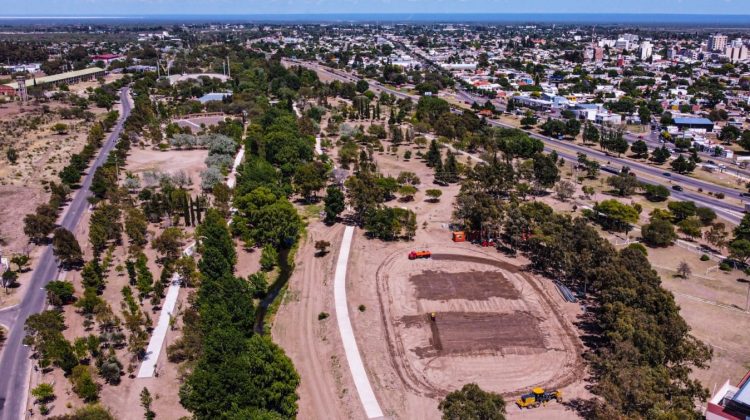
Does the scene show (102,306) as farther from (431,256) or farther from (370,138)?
(370,138)

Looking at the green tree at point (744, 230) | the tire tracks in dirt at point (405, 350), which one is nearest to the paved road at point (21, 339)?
the tire tracks in dirt at point (405, 350)

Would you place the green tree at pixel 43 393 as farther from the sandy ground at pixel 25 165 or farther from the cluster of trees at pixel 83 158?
the cluster of trees at pixel 83 158

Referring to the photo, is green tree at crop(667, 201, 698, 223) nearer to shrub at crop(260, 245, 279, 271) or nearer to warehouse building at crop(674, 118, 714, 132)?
shrub at crop(260, 245, 279, 271)

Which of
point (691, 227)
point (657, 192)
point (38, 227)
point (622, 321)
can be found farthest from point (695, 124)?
point (38, 227)

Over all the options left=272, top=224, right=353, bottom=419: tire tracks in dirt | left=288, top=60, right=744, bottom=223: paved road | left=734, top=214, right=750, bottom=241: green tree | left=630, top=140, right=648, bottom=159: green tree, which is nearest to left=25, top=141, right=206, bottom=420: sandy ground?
left=272, top=224, right=353, bottom=419: tire tracks in dirt

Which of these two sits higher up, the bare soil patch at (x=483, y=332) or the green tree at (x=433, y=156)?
the green tree at (x=433, y=156)

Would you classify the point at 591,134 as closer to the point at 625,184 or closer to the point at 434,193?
the point at 625,184
